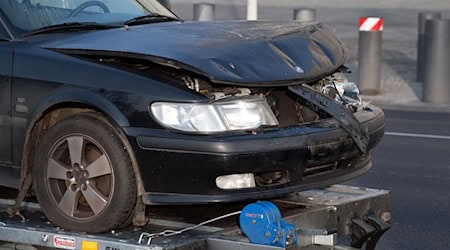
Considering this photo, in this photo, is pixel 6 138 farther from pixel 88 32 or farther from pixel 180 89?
pixel 180 89

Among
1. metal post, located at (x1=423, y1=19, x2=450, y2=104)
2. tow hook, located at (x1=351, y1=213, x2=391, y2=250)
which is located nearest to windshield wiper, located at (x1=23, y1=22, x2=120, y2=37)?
tow hook, located at (x1=351, y1=213, x2=391, y2=250)

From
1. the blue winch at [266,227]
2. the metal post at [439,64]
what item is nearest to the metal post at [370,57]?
the metal post at [439,64]

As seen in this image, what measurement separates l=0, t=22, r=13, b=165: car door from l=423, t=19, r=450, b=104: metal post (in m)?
11.0

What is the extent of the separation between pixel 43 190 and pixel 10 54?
72 cm

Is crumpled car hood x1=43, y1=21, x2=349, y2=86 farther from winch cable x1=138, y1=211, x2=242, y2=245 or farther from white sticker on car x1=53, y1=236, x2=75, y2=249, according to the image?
white sticker on car x1=53, y1=236, x2=75, y2=249

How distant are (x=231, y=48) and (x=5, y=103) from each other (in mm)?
1175

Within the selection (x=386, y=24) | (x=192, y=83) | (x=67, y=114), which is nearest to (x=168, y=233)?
(x=192, y=83)

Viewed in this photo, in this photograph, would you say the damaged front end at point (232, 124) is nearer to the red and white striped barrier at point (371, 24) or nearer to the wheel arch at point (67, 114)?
the wheel arch at point (67, 114)

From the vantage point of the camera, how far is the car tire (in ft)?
17.6

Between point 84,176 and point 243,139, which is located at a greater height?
point 243,139

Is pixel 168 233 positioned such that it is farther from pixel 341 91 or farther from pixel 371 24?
pixel 371 24

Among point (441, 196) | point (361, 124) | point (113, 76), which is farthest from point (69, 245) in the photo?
point (441, 196)

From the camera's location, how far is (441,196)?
9539 mm

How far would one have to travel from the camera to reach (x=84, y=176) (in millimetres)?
5516
